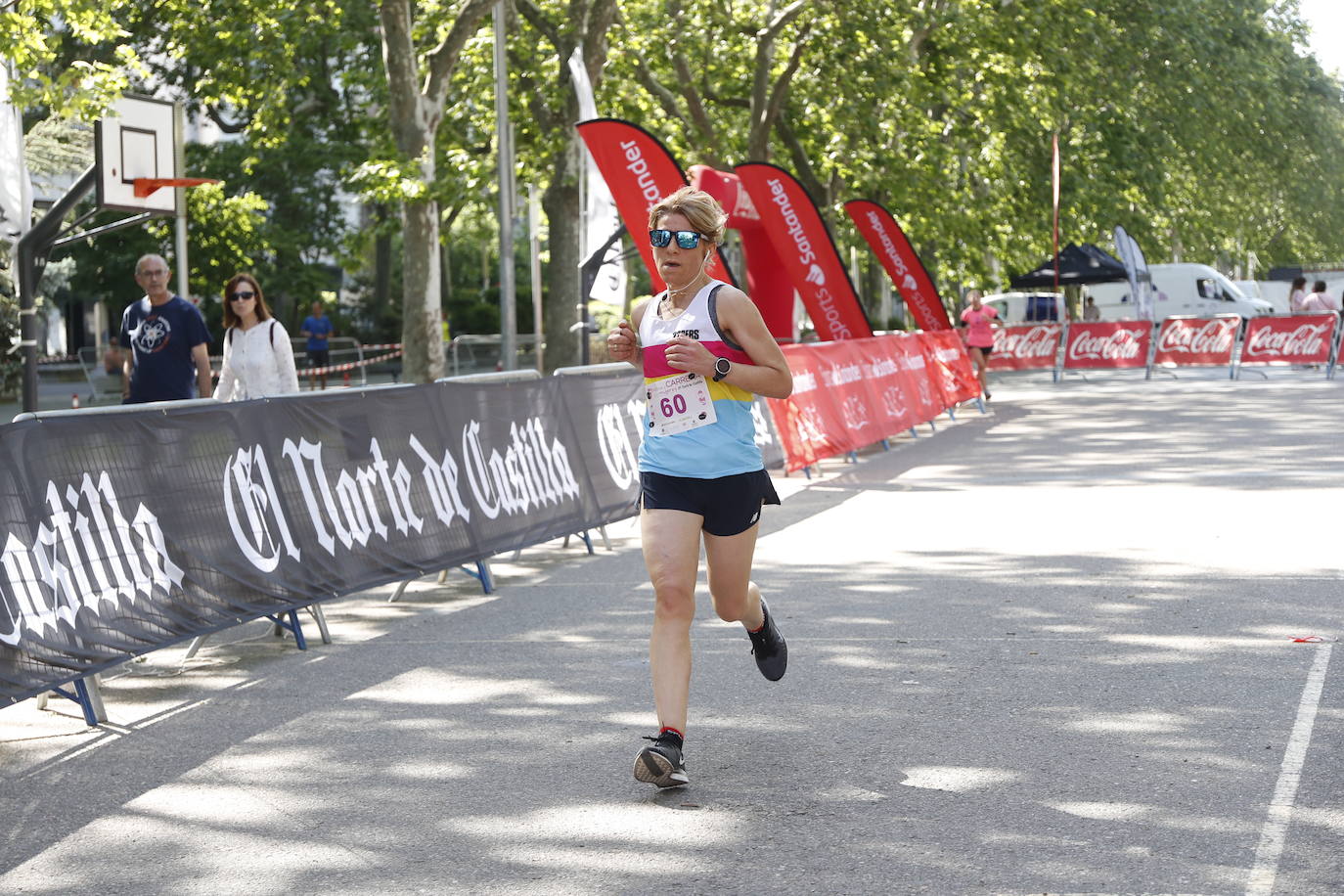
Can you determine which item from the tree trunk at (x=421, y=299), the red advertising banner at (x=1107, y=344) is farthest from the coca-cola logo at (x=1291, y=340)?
the tree trunk at (x=421, y=299)

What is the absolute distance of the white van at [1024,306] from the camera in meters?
54.4

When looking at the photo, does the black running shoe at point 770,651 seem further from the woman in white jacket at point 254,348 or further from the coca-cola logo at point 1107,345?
the coca-cola logo at point 1107,345

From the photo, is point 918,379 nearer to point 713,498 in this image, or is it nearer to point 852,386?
point 852,386

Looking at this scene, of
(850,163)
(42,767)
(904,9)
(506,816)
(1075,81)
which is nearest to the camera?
(506,816)

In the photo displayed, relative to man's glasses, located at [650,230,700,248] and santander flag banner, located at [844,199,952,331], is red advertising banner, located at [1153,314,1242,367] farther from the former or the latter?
man's glasses, located at [650,230,700,248]

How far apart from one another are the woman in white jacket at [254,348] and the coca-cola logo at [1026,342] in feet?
89.5

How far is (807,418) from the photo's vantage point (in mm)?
16828

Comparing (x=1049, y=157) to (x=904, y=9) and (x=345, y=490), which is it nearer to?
(x=904, y=9)

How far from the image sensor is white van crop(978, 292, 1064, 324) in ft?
179

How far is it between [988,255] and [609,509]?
142 feet

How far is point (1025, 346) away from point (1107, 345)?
A: 2.55 metres

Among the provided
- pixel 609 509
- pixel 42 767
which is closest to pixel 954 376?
pixel 609 509

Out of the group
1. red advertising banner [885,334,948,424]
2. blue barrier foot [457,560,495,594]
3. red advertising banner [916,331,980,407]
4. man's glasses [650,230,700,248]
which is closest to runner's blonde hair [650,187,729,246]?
man's glasses [650,230,700,248]

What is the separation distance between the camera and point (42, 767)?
642 cm
